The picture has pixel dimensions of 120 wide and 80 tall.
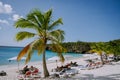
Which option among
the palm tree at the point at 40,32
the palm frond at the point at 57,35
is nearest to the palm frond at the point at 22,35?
the palm tree at the point at 40,32

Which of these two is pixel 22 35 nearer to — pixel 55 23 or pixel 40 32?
pixel 40 32

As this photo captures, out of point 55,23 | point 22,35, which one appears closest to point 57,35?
point 55,23

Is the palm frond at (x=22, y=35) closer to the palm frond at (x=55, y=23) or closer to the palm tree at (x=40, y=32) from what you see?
the palm tree at (x=40, y=32)

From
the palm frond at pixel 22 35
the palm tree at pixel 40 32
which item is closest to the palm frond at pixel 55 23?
the palm tree at pixel 40 32

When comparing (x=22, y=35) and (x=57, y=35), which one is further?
(x=57, y=35)

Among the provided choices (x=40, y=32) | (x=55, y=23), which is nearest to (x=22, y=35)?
(x=40, y=32)

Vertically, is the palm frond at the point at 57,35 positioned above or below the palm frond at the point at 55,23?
below

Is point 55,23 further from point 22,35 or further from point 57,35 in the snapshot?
point 22,35

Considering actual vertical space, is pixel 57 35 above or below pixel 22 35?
below

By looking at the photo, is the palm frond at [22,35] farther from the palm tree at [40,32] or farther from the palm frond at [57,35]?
the palm frond at [57,35]

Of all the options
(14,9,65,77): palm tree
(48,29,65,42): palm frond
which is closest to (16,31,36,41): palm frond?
(14,9,65,77): palm tree

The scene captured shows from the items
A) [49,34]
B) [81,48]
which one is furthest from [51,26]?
[81,48]

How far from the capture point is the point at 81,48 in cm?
10256

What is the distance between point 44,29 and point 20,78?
4.22 meters
